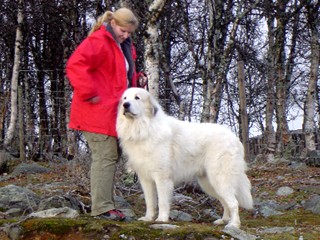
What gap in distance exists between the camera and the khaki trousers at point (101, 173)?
16.6 feet

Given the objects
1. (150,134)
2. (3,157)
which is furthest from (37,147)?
(150,134)

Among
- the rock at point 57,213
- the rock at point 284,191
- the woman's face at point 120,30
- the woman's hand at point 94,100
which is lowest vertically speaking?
the rock at point 284,191

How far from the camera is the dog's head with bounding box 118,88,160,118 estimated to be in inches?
198

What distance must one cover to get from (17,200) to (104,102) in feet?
5.78

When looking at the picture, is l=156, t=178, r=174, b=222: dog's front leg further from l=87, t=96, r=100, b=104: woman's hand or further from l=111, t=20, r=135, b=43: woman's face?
l=111, t=20, r=135, b=43: woman's face

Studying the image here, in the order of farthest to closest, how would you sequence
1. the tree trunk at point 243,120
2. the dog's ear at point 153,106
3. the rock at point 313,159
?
the rock at point 313,159 → the tree trunk at point 243,120 → the dog's ear at point 153,106

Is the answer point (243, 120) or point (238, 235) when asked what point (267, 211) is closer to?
point (238, 235)

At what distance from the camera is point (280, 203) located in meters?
7.18

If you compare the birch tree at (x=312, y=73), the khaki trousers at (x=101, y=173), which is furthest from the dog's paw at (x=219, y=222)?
the birch tree at (x=312, y=73)

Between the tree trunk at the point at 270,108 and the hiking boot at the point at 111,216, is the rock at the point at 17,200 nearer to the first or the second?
the hiking boot at the point at 111,216

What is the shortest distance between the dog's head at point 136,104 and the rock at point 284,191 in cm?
329

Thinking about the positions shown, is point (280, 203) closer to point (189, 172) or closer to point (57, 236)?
point (189, 172)

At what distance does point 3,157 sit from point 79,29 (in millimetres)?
5587

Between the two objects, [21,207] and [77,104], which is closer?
[77,104]
